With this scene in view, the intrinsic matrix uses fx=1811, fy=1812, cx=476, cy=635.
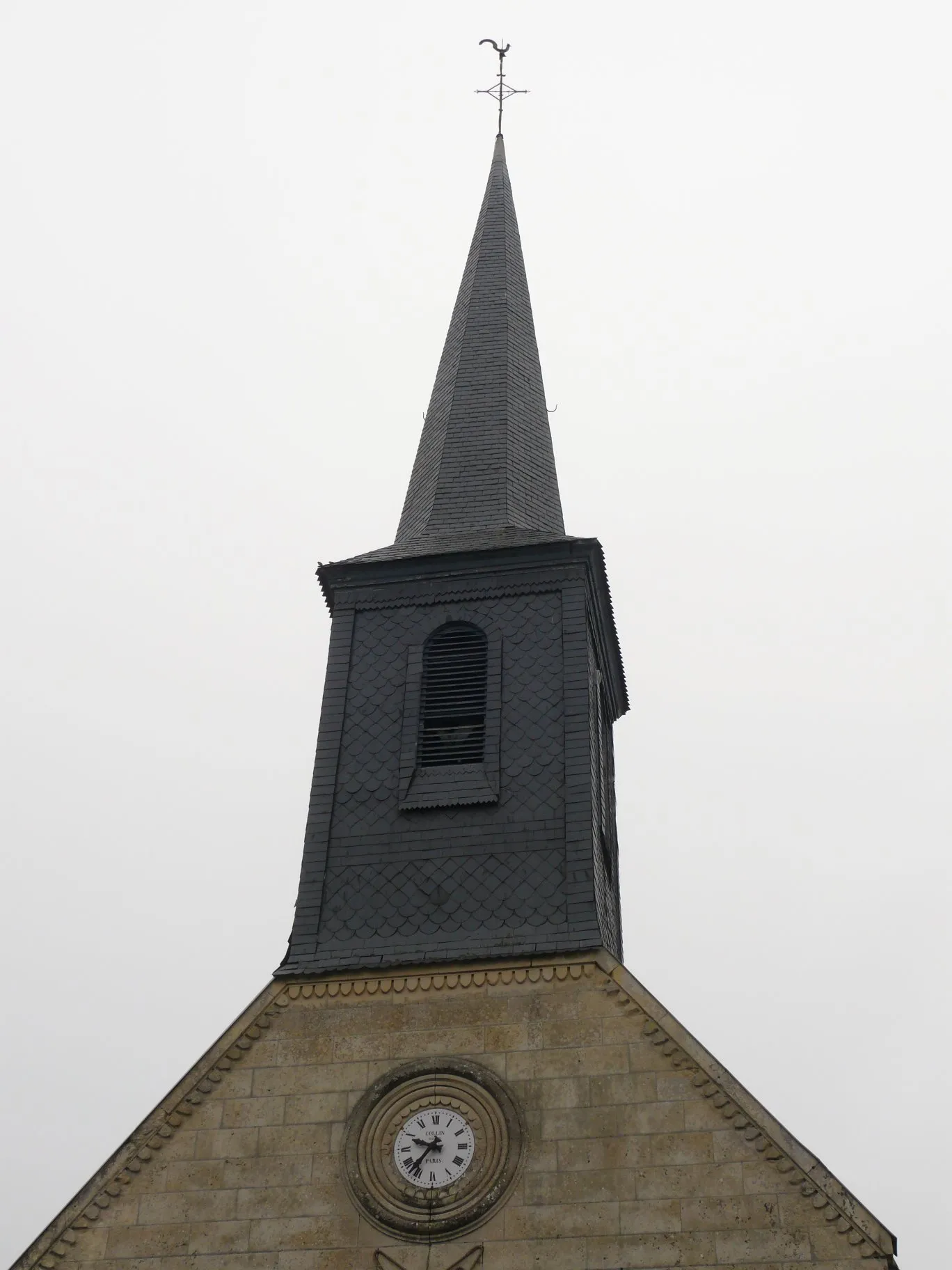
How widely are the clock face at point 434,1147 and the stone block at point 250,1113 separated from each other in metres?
1.28

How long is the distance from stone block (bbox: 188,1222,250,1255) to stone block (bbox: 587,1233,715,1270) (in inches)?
131

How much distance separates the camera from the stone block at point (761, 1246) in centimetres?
1606

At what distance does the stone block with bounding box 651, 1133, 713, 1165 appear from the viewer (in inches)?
664

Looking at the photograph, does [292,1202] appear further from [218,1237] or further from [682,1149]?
[682,1149]

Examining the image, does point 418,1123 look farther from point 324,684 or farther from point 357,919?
point 324,684

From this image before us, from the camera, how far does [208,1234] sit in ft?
56.6

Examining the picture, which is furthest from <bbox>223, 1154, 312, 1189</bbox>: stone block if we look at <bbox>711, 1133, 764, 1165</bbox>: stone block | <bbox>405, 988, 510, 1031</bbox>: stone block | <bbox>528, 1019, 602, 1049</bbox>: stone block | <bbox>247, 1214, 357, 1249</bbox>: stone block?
<bbox>711, 1133, 764, 1165</bbox>: stone block

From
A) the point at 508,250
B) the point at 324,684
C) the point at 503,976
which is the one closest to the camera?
the point at 503,976

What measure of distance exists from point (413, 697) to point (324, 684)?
3.97 feet

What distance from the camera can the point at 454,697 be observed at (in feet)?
70.1

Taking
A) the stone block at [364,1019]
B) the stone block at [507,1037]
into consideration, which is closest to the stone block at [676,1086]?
the stone block at [507,1037]

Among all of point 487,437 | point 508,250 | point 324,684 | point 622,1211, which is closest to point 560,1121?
point 622,1211

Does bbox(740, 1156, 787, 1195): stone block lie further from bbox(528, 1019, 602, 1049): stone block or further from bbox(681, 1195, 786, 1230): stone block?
bbox(528, 1019, 602, 1049): stone block

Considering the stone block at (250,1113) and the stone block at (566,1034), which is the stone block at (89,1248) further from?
the stone block at (566,1034)
